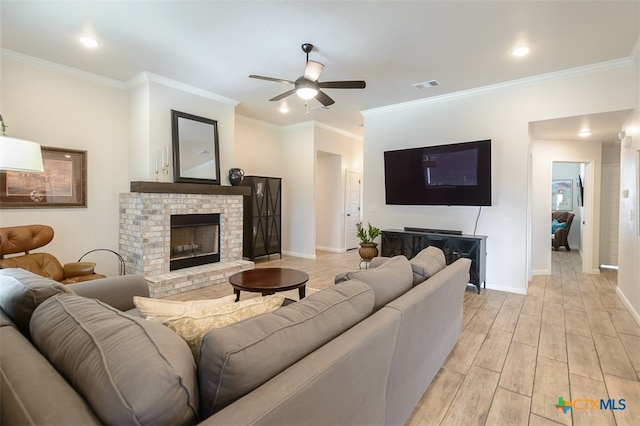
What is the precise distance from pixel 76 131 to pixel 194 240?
208cm

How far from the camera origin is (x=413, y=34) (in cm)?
304

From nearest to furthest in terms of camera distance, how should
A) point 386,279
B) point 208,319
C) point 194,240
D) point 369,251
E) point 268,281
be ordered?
1. point 208,319
2. point 386,279
3. point 268,281
4. point 194,240
5. point 369,251

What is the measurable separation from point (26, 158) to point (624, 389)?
4425 millimetres

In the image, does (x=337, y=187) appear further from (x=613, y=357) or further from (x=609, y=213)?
(x=613, y=357)

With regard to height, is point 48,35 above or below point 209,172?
above

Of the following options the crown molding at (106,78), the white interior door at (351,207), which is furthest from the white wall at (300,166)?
the crown molding at (106,78)

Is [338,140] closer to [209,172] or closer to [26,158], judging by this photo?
[209,172]

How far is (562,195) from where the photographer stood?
27.0 ft

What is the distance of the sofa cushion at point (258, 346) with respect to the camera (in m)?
0.82

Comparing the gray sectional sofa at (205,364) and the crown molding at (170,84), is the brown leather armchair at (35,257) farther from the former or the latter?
the crown molding at (170,84)

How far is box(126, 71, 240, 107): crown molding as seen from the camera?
13.4 ft

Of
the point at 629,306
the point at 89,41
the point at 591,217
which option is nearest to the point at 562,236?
the point at 591,217

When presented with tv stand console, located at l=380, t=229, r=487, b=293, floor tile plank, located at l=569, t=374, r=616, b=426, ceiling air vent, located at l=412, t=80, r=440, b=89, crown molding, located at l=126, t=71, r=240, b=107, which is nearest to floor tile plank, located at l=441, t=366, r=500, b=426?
floor tile plank, located at l=569, t=374, r=616, b=426

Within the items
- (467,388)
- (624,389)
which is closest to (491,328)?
(624,389)
